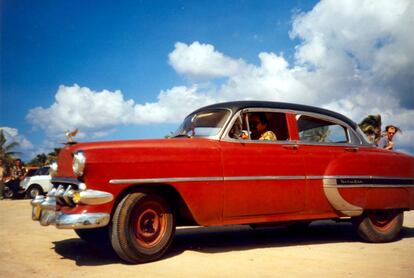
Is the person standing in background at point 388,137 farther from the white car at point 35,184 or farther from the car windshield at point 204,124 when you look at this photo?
the white car at point 35,184

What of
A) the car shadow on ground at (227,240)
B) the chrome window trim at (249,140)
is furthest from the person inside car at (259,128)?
the car shadow on ground at (227,240)

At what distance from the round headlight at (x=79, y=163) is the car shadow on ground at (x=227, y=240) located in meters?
0.98

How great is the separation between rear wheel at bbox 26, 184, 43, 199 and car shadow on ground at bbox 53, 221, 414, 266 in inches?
518

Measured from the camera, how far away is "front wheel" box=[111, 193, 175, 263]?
396 cm

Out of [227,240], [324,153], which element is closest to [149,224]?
[227,240]

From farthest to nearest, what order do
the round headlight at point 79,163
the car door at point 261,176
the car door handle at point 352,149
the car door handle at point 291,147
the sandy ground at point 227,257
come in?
the car door handle at point 352,149 → the car door handle at point 291,147 → the car door at point 261,176 → the round headlight at point 79,163 → the sandy ground at point 227,257

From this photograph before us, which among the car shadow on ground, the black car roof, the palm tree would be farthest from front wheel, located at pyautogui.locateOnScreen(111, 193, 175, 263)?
the palm tree

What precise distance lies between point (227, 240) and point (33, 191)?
14707mm

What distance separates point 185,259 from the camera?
4301 millimetres

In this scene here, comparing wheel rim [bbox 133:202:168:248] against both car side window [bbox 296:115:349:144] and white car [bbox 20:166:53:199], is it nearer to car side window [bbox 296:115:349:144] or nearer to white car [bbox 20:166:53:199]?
car side window [bbox 296:115:349:144]

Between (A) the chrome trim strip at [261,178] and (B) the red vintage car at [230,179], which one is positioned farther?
(A) the chrome trim strip at [261,178]

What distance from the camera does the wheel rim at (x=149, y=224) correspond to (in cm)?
416

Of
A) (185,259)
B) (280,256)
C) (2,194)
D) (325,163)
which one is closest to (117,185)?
(185,259)

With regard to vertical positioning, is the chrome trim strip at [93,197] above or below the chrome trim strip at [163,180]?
below
